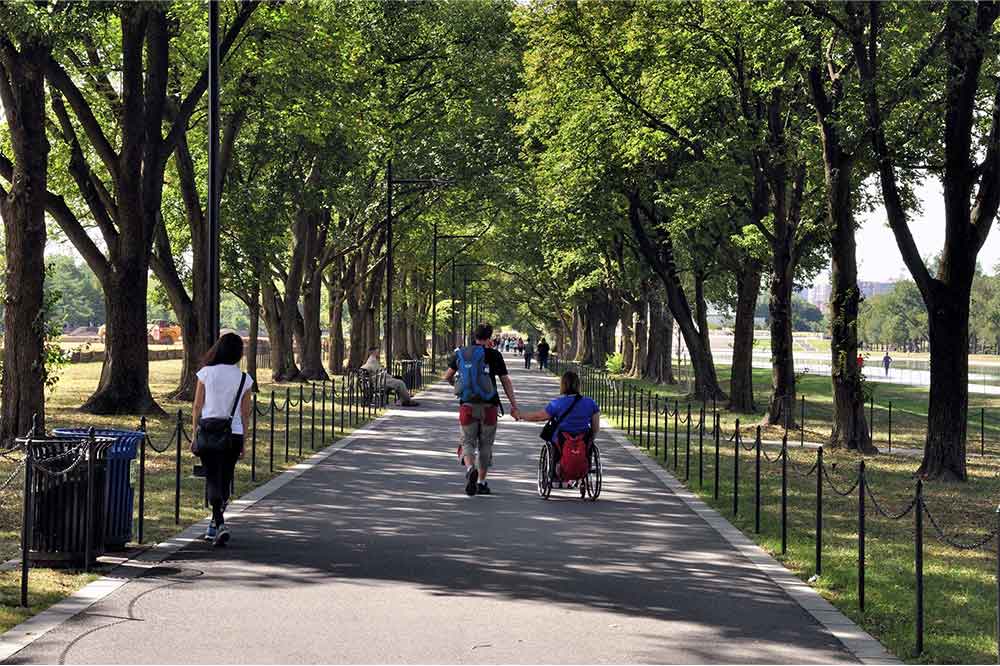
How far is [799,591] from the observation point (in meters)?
10.2

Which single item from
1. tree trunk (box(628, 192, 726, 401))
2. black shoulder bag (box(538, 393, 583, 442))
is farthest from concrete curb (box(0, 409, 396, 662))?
tree trunk (box(628, 192, 726, 401))

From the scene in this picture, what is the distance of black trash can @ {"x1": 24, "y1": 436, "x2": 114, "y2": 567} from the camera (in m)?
10.3

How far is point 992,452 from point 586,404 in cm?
1377

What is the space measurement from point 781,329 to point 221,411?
20.7 m

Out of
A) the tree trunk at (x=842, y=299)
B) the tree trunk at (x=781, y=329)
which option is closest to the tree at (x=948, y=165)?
the tree trunk at (x=842, y=299)

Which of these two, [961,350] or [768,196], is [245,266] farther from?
[961,350]

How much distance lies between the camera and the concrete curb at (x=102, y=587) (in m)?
8.05

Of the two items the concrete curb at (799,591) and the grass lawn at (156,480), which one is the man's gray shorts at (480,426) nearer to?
the concrete curb at (799,591)

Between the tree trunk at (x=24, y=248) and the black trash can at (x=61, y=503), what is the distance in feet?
30.1

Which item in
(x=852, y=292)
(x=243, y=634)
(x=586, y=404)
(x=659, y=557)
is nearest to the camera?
(x=243, y=634)

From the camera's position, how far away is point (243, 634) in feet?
26.9

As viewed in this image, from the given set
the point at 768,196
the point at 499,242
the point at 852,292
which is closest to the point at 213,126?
the point at 852,292

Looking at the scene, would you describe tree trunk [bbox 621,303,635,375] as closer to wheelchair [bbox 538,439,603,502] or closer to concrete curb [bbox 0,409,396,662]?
concrete curb [bbox 0,409,396,662]

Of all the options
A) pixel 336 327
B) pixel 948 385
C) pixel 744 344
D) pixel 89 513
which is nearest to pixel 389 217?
pixel 744 344
